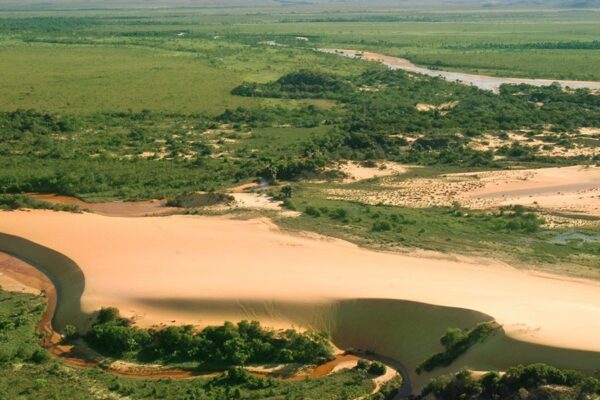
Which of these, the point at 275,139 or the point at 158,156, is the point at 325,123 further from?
the point at 158,156

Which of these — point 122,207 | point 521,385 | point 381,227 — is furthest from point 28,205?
point 521,385

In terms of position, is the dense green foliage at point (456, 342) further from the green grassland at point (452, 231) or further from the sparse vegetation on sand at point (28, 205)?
the sparse vegetation on sand at point (28, 205)

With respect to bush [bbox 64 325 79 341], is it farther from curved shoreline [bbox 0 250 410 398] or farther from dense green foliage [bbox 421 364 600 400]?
dense green foliage [bbox 421 364 600 400]

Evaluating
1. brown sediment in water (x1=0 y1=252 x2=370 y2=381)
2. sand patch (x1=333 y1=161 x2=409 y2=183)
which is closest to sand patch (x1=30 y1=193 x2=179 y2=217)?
brown sediment in water (x1=0 y1=252 x2=370 y2=381)

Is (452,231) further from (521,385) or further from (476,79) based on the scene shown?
(476,79)

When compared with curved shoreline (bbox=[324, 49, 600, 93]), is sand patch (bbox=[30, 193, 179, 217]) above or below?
below

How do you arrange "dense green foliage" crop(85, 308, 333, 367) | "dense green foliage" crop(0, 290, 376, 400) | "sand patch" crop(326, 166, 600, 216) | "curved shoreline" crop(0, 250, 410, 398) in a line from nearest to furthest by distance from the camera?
"dense green foliage" crop(0, 290, 376, 400) → "curved shoreline" crop(0, 250, 410, 398) → "dense green foliage" crop(85, 308, 333, 367) → "sand patch" crop(326, 166, 600, 216)

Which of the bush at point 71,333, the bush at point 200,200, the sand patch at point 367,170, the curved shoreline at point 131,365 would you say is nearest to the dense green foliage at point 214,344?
the curved shoreline at point 131,365
